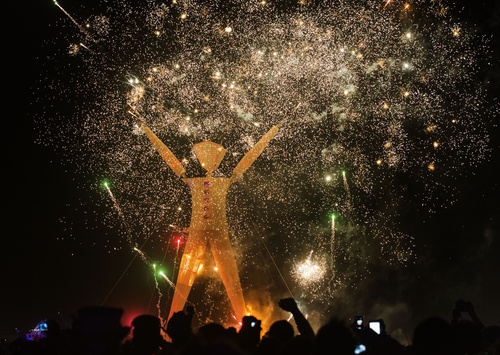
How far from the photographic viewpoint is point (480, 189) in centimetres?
866

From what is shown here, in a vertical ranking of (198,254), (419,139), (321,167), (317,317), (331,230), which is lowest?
(198,254)

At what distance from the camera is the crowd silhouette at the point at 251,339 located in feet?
→ 5.01

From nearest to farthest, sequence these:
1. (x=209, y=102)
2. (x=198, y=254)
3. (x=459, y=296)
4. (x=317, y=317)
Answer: (x=198, y=254), (x=209, y=102), (x=459, y=296), (x=317, y=317)

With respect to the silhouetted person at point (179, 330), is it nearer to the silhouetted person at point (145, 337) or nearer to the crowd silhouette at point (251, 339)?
the crowd silhouette at point (251, 339)

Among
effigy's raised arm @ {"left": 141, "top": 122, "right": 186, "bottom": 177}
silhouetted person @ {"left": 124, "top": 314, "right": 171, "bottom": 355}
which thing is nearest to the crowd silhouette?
silhouetted person @ {"left": 124, "top": 314, "right": 171, "bottom": 355}

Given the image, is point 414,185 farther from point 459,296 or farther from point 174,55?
point 174,55

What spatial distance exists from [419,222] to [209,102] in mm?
6143

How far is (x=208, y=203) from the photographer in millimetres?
7820

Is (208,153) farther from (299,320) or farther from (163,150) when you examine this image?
(299,320)

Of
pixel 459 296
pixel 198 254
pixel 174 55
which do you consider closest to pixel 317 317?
pixel 459 296

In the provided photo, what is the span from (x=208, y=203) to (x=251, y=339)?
5422mm

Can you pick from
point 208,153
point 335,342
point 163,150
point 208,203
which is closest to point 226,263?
point 208,203

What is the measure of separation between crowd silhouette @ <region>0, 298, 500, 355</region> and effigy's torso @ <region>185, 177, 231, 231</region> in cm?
460

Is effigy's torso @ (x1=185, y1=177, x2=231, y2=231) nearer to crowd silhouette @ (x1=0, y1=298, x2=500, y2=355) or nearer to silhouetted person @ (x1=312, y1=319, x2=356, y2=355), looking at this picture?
crowd silhouette @ (x1=0, y1=298, x2=500, y2=355)
